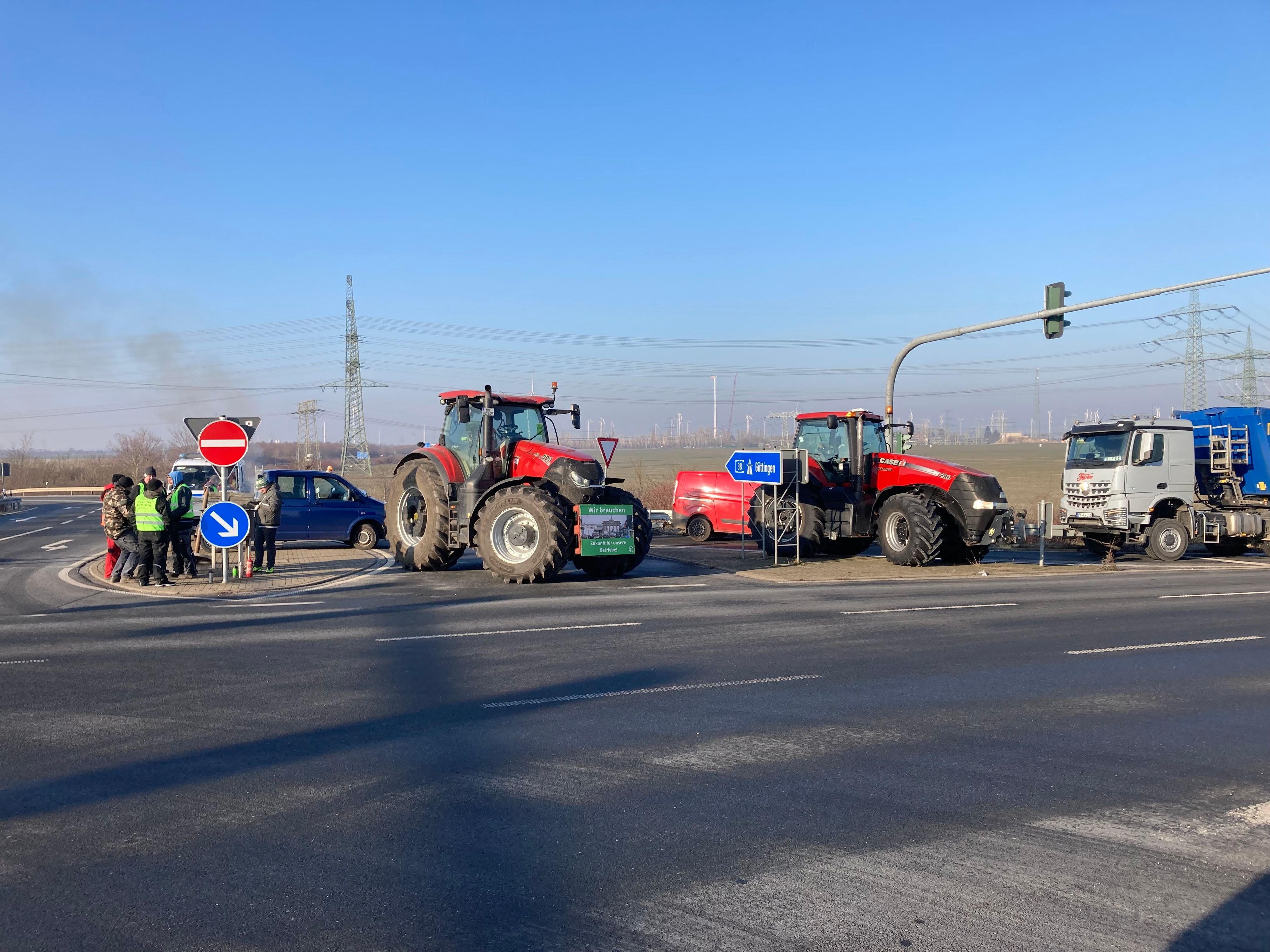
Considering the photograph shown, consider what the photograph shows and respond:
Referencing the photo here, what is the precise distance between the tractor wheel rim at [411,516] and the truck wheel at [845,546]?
25.7ft

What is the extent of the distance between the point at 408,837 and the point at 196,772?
177 cm

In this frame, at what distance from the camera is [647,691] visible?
8.09 m

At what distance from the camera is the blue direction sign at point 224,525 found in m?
14.8

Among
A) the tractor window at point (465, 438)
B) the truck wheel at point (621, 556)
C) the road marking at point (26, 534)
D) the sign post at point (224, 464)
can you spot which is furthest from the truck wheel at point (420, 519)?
the road marking at point (26, 534)

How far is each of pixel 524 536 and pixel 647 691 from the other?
7792 mm

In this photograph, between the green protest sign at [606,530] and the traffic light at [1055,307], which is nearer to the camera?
the green protest sign at [606,530]

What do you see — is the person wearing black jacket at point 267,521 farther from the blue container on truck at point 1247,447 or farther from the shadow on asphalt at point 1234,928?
the blue container on truck at point 1247,447

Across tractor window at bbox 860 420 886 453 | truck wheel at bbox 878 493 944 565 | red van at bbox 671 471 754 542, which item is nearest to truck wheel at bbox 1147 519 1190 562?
truck wheel at bbox 878 493 944 565

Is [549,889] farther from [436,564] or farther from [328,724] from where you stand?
[436,564]

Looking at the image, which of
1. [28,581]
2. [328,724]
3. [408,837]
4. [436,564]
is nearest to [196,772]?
[328,724]

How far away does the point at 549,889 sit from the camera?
4250mm

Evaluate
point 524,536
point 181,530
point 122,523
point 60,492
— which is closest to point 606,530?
point 524,536

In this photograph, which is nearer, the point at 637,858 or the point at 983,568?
the point at 637,858

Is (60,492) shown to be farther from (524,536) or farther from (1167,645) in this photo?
(1167,645)
